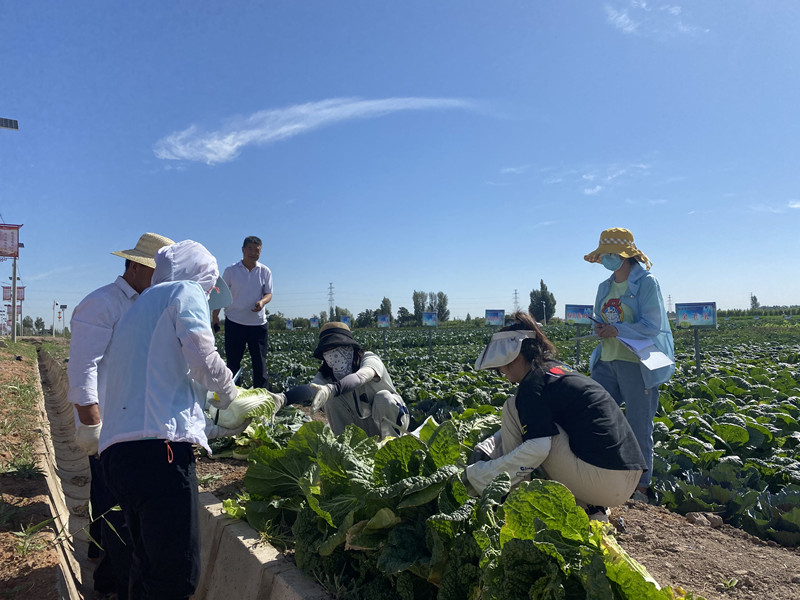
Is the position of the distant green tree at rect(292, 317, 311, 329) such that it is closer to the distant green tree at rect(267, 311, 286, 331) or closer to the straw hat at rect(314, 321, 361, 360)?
the distant green tree at rect(267, 311, 286, 331)

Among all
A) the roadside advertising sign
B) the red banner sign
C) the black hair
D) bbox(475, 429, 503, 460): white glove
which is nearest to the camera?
the black hair

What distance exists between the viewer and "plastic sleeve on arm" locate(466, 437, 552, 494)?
2645 mm

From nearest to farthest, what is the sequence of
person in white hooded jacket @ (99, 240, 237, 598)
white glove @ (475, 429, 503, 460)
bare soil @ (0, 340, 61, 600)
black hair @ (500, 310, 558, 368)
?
person in white hooded jacket @ (99, 240, 237, 598) → bare soil @ (0, 340, 61, 600) → black hair @ (500, 310, 558, 368) → white glove @ (475, 429, 503, 460)

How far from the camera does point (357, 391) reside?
13.9 ft

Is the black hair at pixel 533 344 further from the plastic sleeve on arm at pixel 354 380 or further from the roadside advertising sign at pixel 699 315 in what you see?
the roadside advertising sign at pixel 699 315

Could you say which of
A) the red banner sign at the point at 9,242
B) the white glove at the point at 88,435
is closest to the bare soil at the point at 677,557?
the white glove at the point at 88,435

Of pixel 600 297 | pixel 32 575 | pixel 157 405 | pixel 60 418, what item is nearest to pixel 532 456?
pixel 157 405

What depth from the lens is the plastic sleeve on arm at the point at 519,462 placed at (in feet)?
8.68

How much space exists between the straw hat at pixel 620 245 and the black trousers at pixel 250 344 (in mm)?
3902

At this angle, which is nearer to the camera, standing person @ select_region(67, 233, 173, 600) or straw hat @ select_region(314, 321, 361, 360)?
standing person @ select_region(67, 233, 173, 600)

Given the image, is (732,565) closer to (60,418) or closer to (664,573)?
(664,573)

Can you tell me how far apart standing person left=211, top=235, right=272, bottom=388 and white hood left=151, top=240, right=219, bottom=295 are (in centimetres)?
388

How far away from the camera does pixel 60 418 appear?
954 cm

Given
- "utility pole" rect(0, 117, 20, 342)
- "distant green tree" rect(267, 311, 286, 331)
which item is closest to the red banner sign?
"utility pole" rect(0, 117, 20, 342)
